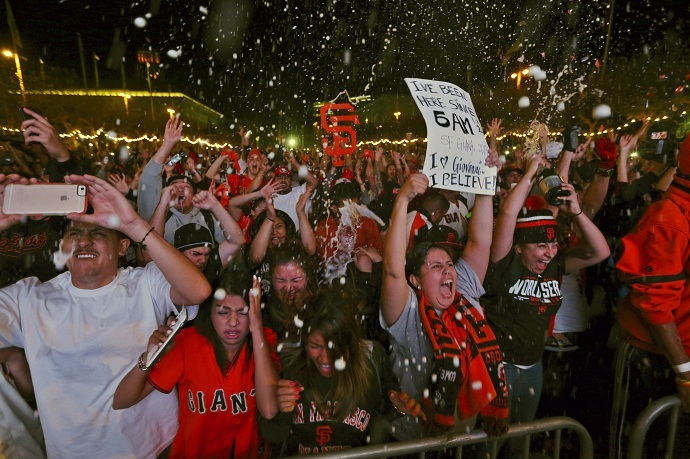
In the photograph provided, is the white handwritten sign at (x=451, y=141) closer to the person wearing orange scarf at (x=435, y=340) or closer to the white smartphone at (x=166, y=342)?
the person wearing orange scarf at (x=435, y=340)

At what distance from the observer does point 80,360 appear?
7.00ft

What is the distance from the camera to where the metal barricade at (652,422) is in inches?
82.1

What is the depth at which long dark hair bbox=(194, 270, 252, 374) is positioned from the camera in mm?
2271

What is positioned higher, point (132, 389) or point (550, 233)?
point (550, 233)

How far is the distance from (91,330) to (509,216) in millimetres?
2499

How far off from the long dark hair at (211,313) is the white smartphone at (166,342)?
1.23 feet

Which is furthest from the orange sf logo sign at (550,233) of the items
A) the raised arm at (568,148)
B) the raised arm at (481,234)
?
the raised arm at (568,148)

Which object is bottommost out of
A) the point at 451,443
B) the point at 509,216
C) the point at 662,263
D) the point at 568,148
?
the point at 451,443

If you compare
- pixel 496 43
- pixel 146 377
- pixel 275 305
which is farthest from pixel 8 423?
pixel 496 43

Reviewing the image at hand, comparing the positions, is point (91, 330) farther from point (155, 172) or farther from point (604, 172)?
point (604, 172)

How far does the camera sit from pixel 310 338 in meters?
2.30

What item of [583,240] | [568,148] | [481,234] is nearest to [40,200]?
[481,234]

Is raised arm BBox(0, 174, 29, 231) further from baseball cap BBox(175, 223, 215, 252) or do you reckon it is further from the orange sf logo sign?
the orange sf logo sign

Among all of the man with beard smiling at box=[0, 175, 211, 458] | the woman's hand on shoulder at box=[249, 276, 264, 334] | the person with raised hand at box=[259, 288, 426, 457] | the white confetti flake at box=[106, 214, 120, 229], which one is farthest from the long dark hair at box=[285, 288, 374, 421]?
the white confetti flake at box=[106, 214, 120, 229]
